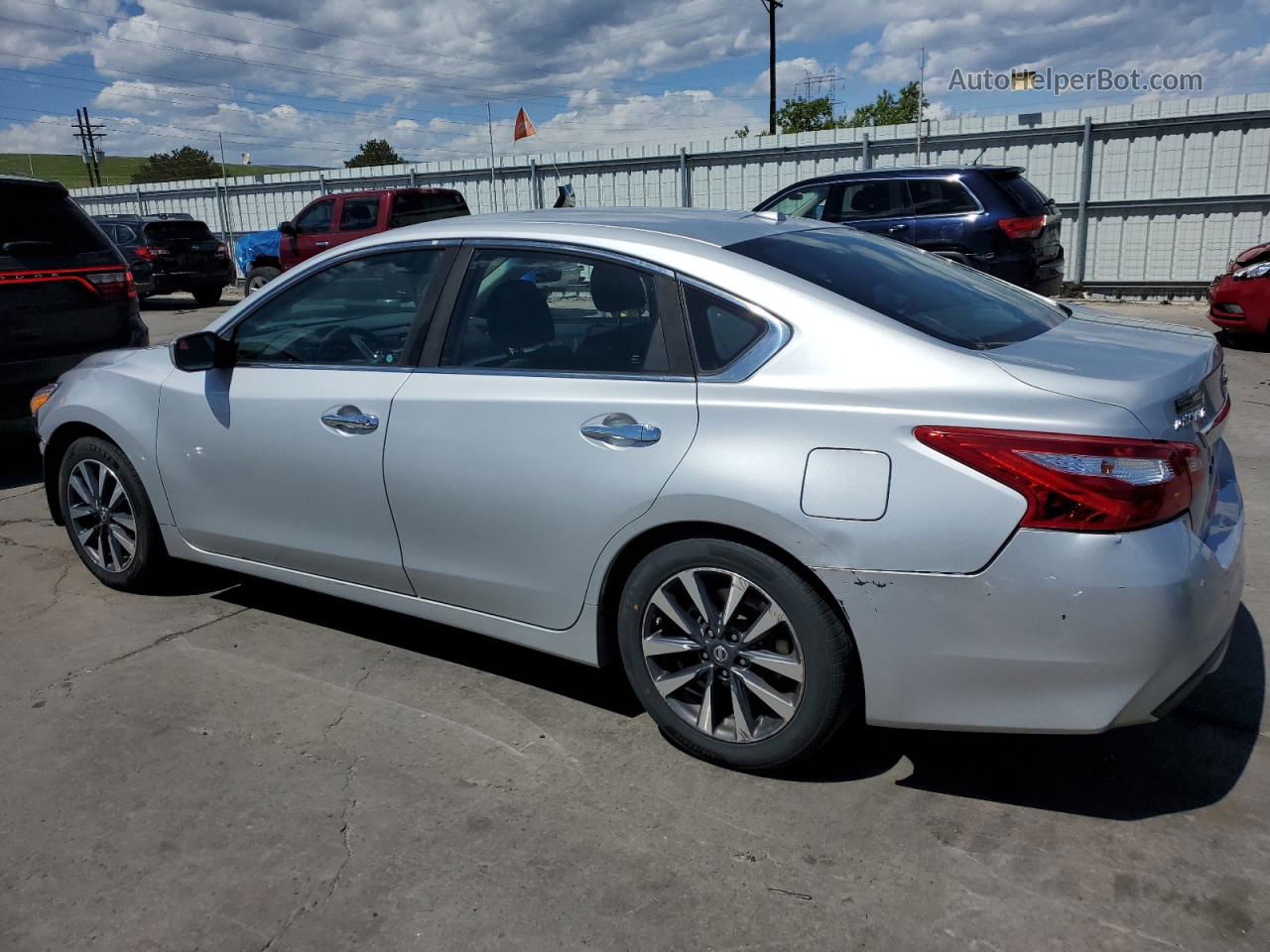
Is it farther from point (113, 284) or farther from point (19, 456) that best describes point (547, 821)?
point (19, 456)

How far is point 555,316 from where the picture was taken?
3369mm

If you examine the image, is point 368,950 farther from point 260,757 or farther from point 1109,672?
point 1109,672

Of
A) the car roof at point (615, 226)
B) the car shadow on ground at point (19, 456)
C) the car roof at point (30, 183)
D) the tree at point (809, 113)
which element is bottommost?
the car shadow on ground at point (19, 456)

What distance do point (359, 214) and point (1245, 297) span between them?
12264mm

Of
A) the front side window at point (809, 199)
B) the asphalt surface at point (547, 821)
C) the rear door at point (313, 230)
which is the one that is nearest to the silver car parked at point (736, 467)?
the asphalt surface at point (547, 821)

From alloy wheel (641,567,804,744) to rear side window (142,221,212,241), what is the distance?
62.0 ft

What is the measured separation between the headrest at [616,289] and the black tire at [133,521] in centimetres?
231

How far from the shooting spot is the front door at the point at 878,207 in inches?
427

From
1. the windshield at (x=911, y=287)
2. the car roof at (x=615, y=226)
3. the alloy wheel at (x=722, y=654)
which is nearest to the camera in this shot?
the alloy wheel at (x=722, y=654)

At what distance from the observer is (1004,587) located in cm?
245

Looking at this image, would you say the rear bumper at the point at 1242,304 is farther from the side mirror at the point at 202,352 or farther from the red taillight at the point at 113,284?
the red taillight at the point at 113,284

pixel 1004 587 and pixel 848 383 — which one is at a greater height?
pixel 848 383

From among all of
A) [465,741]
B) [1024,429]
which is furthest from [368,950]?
[1024,429]

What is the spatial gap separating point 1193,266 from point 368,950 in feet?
51.0
